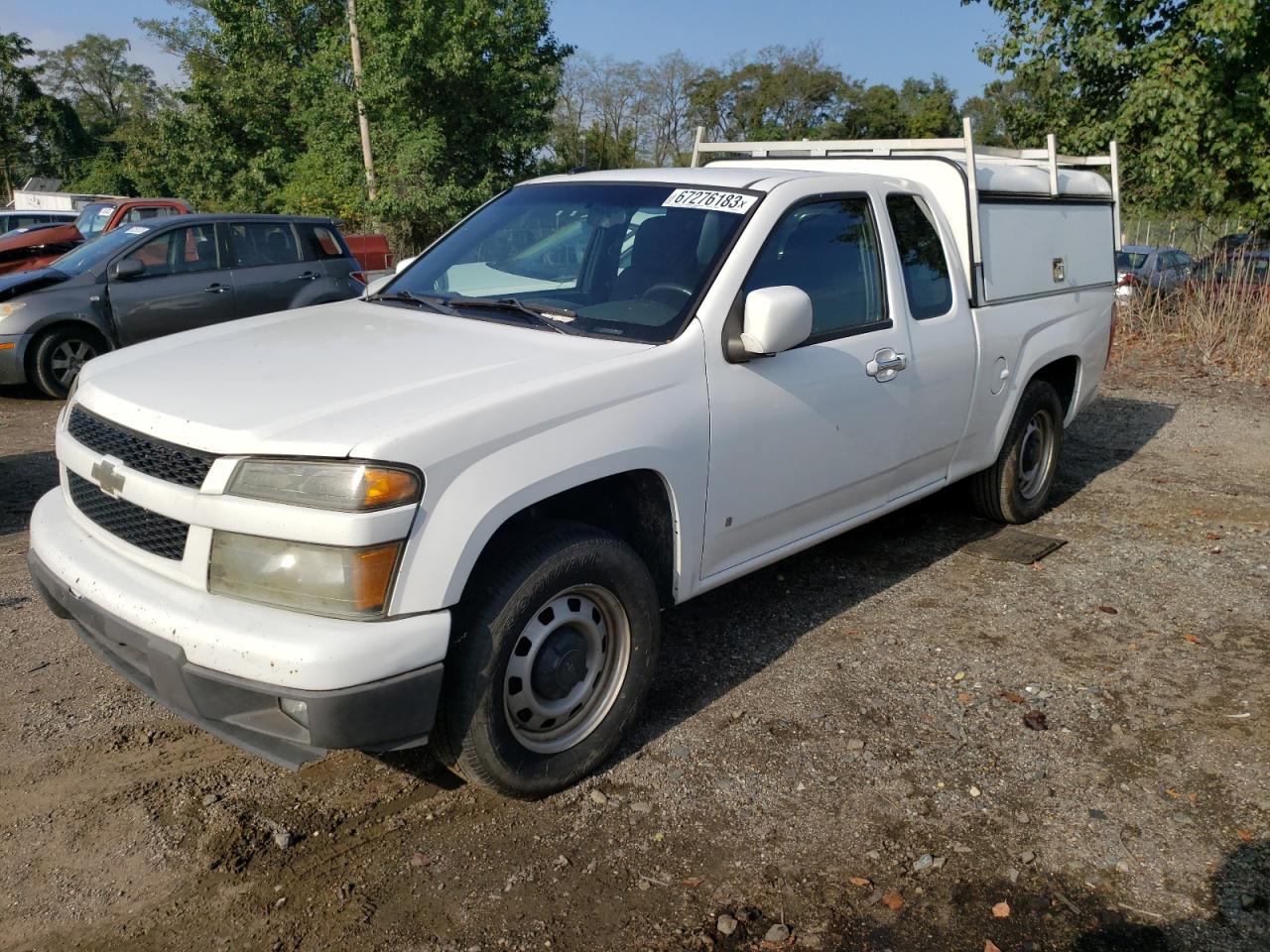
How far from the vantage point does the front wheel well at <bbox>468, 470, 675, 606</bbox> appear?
11.3 ft

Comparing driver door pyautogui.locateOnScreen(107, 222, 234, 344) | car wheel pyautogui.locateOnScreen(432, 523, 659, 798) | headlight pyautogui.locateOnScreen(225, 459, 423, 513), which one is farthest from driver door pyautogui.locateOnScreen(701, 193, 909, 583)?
driver door pyautogui.locateOnScreen(107, 222, 234, 344)

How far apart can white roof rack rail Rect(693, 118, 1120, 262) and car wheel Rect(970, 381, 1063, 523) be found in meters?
1.14

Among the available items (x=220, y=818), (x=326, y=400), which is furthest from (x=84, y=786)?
(x=326, y=400)

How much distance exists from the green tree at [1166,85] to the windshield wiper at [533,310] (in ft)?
34.6

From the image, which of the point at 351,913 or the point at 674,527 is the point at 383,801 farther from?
the point at 674,527

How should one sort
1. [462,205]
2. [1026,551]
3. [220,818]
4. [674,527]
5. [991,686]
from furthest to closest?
1. [462,205]
2. [1026,551]
3. [991,686]
4. [674,527]
5. [220,818]

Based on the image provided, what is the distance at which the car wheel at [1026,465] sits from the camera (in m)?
5.76

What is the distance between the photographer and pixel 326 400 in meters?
2.94

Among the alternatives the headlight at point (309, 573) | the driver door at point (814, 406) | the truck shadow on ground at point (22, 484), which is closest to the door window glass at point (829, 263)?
the driver door at point (814, 406)

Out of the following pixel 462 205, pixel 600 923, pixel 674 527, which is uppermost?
pixel 462 205

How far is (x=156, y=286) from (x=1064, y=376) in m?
8.37

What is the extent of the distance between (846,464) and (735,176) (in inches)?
48.8

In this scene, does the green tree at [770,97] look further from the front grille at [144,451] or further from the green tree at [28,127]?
the front grille at [144,451]

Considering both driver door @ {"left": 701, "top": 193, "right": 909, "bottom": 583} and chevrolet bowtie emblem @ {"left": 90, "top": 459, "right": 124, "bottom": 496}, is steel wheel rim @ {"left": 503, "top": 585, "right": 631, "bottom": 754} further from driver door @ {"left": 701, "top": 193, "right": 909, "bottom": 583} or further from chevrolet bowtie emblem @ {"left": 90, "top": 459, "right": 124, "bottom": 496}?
chevrolet bowtie emblem @ {"left": 90, "top": 459, "right": 124, "bottom": 496}
